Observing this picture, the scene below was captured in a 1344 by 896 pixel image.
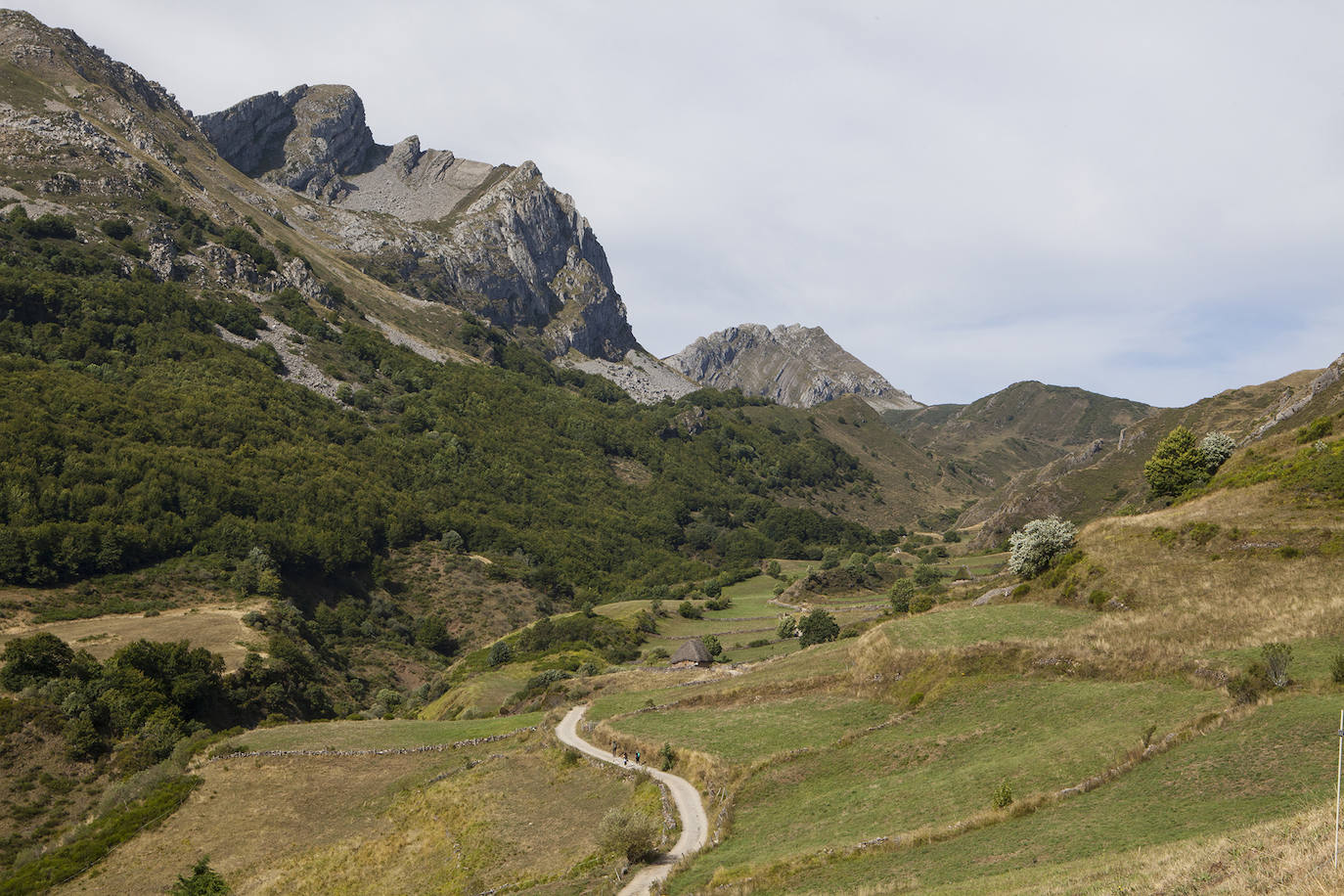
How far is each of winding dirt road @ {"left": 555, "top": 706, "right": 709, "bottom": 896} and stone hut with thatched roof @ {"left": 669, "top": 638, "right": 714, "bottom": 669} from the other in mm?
26866

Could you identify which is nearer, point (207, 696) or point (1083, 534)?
point (1083, 534)

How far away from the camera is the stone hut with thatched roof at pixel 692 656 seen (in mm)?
77000

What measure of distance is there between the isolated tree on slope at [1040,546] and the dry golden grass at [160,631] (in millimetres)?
72695

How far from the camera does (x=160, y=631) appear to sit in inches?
3147

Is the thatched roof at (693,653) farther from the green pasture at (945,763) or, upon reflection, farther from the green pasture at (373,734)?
the green pasture at (945,763)

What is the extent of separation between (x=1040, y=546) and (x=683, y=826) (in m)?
34.5

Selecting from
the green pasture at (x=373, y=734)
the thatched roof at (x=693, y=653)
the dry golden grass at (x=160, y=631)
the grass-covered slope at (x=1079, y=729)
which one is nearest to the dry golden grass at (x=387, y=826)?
the green pasture at (x=373, y=734)

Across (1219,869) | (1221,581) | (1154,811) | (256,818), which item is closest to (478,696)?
(256,818)

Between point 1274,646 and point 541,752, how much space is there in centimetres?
4158

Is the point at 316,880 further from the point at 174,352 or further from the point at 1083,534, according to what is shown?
the point at 174,352

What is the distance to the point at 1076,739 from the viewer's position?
28188 mm

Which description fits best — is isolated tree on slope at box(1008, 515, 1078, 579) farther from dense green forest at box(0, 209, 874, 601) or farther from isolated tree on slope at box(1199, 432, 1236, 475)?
dense green forest at box(0, 209, 874, 601)

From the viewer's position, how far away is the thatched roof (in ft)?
254

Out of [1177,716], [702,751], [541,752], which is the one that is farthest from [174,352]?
[1177,716]
